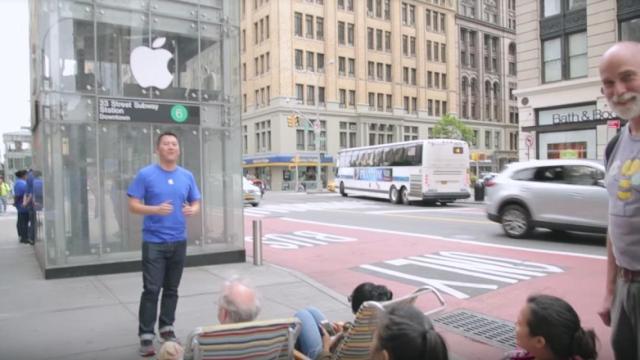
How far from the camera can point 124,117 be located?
8391 mm

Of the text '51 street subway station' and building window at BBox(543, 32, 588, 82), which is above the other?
building window at BBox(543, 32, 588, 82)

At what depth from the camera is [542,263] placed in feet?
30.4

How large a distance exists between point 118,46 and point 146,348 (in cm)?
559

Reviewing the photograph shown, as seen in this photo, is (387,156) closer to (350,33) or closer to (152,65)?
(152,65)

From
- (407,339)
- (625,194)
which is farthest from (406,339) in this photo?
(625,194)

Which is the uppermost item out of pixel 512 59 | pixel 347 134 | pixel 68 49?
pixel 512 59

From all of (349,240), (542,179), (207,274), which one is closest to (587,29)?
(542,179)

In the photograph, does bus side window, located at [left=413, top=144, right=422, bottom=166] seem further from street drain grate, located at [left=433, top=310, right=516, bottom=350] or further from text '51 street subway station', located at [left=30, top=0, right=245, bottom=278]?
street drain grate, located at [left=433, top=310, right=516, bottom=350]

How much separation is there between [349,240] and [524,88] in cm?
2086

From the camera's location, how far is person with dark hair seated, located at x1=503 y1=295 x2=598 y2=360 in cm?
225

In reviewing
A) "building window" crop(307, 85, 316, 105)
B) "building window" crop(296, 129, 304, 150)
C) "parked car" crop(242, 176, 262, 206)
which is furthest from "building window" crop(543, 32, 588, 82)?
"building window" crop(296, 129, 304, 150)

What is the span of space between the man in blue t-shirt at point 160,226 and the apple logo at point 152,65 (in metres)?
4.20

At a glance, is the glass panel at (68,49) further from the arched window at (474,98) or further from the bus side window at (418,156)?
the arched window at (474,98)

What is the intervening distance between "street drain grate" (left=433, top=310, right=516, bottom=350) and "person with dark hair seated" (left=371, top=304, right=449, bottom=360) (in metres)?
3.05
